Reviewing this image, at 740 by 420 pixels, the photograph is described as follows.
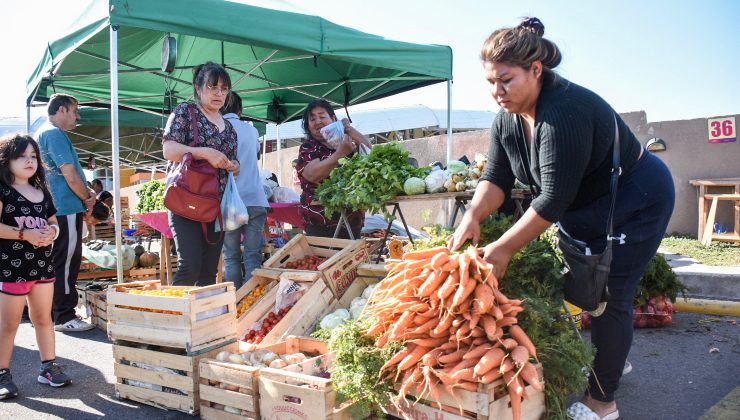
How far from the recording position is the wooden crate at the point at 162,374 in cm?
305

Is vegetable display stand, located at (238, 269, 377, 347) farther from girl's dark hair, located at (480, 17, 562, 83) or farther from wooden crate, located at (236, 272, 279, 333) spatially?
girl's dark hair, located at (480, 17, 562, 83)

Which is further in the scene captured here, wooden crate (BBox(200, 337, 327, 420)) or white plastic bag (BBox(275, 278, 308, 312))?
white plastic bag (BBox(275, 278, 308, 312))

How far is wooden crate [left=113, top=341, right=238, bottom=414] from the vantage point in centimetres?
305

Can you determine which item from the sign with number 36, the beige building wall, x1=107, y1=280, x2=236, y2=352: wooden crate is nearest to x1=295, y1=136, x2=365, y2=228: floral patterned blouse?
x1=107, y1=280, x2=236, y2=352: wooden crate

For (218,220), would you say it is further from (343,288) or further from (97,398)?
(97,398)

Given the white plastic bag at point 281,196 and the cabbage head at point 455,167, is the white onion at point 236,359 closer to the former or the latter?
the cabbage head at point 455,167

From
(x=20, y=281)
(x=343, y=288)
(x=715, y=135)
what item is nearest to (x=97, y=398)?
(x=20, y=281)

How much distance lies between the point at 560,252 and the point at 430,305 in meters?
0.85

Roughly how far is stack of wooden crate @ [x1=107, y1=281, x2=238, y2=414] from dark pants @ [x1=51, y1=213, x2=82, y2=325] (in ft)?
6.38

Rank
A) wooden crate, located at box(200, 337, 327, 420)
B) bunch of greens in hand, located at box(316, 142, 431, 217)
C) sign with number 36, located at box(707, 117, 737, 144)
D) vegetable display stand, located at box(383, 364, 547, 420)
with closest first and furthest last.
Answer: vegetable display stand, located at box(383, 364, 547, 420), wooden crate, located at box(200, 337, 327, 420), bunch of greens in hand, located at box(316, 142, 431, 217), sign with number 36, located at box(707, 117, 737, 144)

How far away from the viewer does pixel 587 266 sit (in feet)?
8.20

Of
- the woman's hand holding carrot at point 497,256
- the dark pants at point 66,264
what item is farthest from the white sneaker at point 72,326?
the woman's hand holding carrot at point 497,256

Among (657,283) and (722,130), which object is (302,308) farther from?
(722,130)

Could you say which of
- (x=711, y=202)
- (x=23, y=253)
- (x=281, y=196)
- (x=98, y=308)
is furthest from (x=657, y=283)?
(x=711, y=202)
